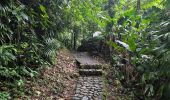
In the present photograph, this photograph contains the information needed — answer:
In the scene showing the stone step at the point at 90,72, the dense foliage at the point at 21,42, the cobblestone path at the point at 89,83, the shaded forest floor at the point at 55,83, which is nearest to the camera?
the dense foliage at the point at 21,42

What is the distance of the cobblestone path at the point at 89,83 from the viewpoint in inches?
189

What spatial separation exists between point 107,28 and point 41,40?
8.90 feet

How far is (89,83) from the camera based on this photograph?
5652mm

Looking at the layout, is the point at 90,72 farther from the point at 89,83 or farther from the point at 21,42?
the point at 21,42

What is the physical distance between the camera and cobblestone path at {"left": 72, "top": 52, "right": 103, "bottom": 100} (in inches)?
189

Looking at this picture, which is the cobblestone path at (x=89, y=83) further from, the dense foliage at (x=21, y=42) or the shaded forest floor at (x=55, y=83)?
the dense foliage at (x=21, y=42)

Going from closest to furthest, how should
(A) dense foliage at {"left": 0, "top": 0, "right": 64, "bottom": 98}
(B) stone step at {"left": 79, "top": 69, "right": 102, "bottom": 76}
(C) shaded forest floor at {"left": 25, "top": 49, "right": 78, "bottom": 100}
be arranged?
(A) dense foliage at {"left": 0, "top": 0, "right": 64, "bottom": 98} → (C) shaded forest floor at {"left": 25, "top": 49, "right": 78, "bottom": 100} → (B) stone step at {"left": 79, "top": 69, "right": 102, "bottom": 76}

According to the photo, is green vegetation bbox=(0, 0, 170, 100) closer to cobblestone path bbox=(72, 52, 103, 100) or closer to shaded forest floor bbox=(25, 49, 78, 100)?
shaded forest floor bbox=(25, 49, 78, 100)

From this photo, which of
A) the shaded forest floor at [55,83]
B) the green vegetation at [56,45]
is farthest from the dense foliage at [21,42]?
the shaded forest floor at [55,83]

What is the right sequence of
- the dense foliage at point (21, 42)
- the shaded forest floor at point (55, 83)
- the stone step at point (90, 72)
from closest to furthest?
the dense foliage at point (21, 42) → the shaded forest floor at point (55, 83) → the stone step at point (90, 72)

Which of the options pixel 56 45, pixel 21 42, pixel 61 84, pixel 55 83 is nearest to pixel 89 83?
pixel 61 84

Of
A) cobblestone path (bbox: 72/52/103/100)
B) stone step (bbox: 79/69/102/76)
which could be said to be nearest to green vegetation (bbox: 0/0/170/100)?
stone step (bbox: 79/69/102/76)

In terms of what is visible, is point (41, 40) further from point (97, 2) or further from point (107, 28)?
point (97, 2)

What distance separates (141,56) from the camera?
576cm
